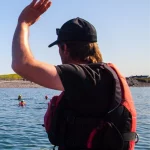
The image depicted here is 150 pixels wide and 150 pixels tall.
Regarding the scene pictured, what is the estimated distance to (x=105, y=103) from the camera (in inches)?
146

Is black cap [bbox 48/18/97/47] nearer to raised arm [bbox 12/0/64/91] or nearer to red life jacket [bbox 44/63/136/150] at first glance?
red life jacket [bbox 44/63/136/150]

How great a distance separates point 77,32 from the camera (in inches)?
151

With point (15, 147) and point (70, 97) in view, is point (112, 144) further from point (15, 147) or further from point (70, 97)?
point (15, 147)

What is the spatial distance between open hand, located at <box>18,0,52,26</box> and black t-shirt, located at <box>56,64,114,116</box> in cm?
58

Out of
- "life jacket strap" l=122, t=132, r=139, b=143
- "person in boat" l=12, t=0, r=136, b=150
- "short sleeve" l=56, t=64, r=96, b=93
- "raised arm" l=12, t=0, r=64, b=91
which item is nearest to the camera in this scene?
"raised arm" l=12, t=0, r=64, b=91

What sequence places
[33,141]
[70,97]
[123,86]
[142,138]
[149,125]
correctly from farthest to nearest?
[149,125] → [142,138] → [33,141] → [123,86] → [70,97]

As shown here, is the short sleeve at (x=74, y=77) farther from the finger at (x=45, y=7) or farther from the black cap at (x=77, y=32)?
the finger at (x=45, y=7)

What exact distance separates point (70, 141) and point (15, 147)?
15067mm

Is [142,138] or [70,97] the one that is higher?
[70,97]

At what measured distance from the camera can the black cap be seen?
12.5 ft

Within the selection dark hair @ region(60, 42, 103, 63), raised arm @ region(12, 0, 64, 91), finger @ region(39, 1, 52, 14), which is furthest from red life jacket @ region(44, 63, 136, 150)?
finger @ region(39, 1, 52, 14)

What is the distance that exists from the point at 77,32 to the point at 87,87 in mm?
587

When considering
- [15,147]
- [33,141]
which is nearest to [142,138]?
[33,141]

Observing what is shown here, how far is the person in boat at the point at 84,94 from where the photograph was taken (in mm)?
3588
